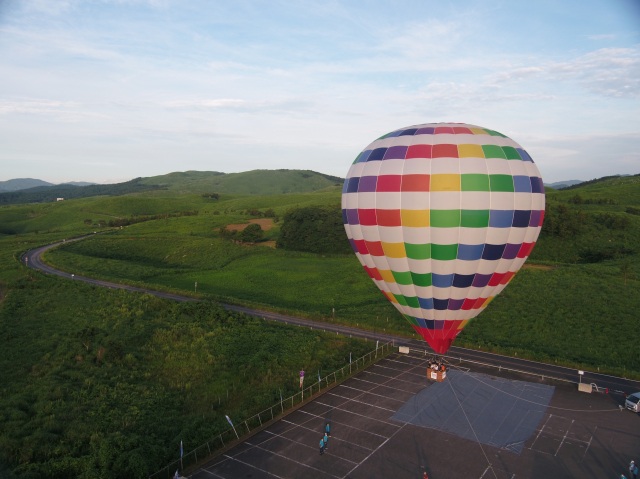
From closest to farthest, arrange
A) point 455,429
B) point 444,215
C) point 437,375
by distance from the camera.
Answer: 1. point 444,215
2. point 455,429
3. point 437,375

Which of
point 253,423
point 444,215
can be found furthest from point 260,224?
point 444,215

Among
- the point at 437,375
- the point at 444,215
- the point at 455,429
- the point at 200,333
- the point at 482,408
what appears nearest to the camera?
the point at 444,215

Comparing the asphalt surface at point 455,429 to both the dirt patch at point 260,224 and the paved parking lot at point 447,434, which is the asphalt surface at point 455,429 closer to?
the paved parking lot at point 447,434

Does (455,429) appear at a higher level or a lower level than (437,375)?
lower

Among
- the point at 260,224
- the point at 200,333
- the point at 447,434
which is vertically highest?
the point at 260,224

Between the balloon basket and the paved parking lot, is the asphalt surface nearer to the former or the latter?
the paved parking lot

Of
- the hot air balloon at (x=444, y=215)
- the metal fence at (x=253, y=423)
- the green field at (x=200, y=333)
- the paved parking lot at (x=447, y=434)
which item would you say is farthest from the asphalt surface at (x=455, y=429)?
the hot air balloon at (x=444, y=215)

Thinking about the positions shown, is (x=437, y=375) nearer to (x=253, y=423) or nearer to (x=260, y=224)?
(x=253, y=423)
